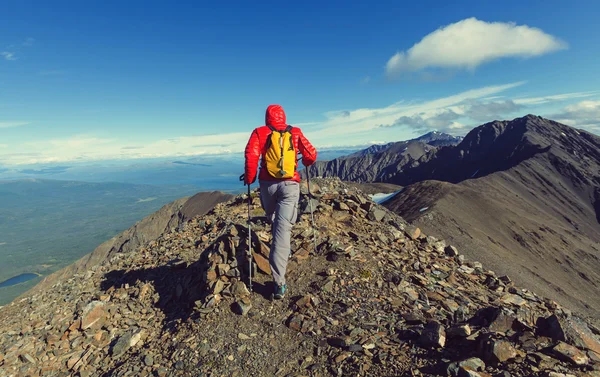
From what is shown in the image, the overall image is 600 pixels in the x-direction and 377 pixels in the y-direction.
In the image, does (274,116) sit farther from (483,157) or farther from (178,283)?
(483,157)

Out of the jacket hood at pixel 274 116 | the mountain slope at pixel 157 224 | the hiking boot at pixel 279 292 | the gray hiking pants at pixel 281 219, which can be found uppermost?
the jacket hood at pixel 274 116

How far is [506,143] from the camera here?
6900 inches

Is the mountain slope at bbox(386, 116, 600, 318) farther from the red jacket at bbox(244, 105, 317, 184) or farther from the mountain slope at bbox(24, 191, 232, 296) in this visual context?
the mountain slope at bbox(24, 191, 232, 296)

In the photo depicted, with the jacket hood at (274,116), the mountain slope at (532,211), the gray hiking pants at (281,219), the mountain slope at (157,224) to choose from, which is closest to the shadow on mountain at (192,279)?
the gray hiking pants at (281,219)

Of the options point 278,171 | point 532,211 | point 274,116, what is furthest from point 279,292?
point 532,211

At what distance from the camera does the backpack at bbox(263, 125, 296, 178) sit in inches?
298

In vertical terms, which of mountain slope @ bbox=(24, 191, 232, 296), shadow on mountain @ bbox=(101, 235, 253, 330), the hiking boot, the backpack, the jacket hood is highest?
the jacket hood

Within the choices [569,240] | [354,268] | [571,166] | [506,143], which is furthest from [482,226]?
[506,143]

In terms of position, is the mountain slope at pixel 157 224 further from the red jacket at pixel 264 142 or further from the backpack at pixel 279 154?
the backpack at pixel 279 154

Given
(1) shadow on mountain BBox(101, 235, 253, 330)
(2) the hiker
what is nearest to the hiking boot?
(2) the hiker

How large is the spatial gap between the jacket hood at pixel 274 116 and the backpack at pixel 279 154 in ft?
0.38

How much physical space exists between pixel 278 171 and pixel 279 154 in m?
0.39

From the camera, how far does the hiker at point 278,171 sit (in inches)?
297

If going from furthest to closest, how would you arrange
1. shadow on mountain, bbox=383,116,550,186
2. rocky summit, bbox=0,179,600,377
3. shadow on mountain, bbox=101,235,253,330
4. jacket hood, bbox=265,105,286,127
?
shadow on mountain, bbox=383,116,550,186 < shadow on mountain, bbox=101,235,253,330 < jacket hood, bbox=265,105,286,127 < rocky summit, bbox=0,179,600,377
